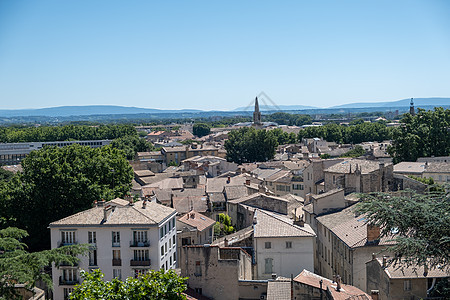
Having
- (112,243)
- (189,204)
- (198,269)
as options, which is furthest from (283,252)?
(189,204)

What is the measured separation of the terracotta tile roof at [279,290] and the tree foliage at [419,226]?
5.31 m

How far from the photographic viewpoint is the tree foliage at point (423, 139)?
265 feet

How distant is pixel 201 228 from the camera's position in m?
40.9

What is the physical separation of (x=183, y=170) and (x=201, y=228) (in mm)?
48264

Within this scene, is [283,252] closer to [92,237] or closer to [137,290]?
[92,237]

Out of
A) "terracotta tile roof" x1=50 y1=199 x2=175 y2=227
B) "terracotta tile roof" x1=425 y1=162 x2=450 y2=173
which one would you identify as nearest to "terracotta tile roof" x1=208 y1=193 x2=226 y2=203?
"terracotta tile roof" x1=50 y1=199 x2=175 y2=227

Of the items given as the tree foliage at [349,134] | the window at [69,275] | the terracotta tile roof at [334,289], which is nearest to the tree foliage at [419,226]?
the terracotta tile roof at [334,289]

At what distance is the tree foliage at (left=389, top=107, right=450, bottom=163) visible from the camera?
80875mm

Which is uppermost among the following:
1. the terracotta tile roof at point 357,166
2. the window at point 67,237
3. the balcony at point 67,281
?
the terracotta tile roof at point 357,166

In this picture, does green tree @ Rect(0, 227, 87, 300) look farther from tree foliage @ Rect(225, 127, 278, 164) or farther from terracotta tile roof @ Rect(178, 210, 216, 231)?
tree foliage @ Rect(225, 127, 278, 164)

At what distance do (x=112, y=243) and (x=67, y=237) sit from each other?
3.05 m

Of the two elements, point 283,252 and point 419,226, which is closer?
point 419,226

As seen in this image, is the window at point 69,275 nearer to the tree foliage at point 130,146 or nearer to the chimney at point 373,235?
the chimney at point 373,235

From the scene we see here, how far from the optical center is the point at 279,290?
2634cm
